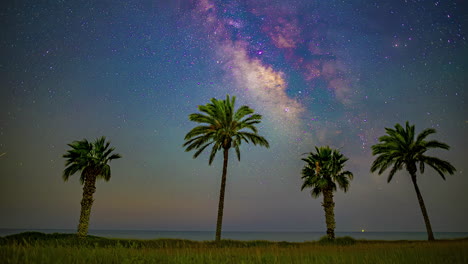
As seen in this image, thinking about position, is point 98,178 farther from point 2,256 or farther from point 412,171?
point 412,171

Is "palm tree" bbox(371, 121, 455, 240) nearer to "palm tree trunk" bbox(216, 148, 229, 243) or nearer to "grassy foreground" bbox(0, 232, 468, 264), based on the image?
"palm tree trunk" bbox(216, 148, 229, 243)

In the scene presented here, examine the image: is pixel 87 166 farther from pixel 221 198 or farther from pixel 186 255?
pixel 186 255

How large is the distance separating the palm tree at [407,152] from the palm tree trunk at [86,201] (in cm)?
3425

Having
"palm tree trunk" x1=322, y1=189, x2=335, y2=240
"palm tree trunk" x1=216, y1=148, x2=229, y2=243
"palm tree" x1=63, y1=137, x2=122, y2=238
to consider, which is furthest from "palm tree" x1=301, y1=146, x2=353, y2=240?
"palm tree" x1=63, y1=137, x2=122, y2=238

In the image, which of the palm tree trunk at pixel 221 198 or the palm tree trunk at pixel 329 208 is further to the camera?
the palm tree trunk at pixel 329 208

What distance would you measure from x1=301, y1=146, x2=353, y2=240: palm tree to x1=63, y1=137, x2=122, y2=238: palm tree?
25092mm

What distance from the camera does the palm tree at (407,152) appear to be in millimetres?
34062

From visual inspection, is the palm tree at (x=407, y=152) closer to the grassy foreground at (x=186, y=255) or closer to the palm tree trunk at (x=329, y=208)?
the palm tree trunk at (x=329, y=208)

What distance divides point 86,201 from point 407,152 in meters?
38.4

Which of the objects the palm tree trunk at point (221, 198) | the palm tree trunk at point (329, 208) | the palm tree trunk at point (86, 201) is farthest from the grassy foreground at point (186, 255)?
the palm tree trunk at point (329, 208)

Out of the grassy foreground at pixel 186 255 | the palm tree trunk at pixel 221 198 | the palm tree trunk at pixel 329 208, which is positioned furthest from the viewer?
the palm tree trunk at pixel 329 208

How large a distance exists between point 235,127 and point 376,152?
19105 millimetres

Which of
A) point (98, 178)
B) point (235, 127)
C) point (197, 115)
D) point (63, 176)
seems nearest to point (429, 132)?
point (235, 127)

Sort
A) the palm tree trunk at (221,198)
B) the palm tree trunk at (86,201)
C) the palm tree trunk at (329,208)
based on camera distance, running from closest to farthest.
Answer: the palm tree trunk at (221,198), the palm tree trunk at (86,201), the palm tree trunk at (329,208)
